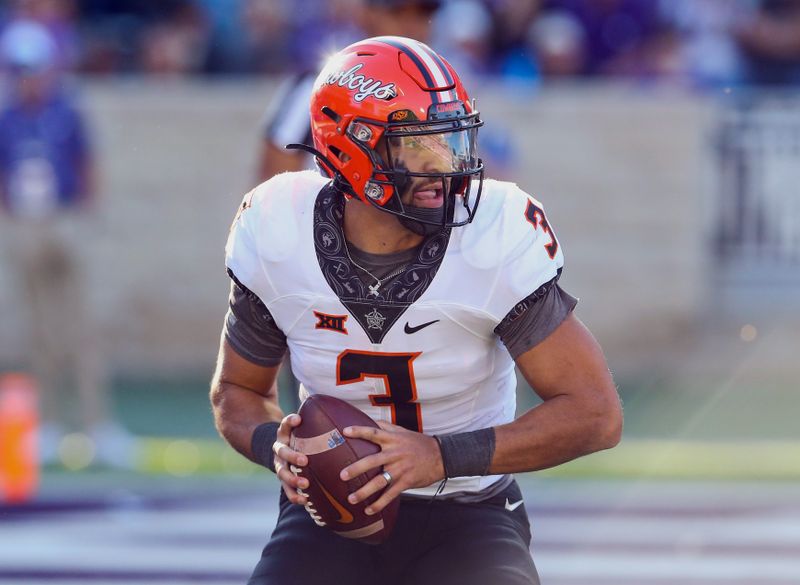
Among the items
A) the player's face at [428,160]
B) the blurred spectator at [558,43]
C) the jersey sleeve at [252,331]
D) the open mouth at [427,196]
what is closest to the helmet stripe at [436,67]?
the player's face at [428,160]

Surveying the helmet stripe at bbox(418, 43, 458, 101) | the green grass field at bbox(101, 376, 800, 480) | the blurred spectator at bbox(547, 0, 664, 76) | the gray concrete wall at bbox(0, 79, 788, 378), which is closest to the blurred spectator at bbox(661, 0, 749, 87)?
the blurred spectator at bbox(547, 0, 664, 76)

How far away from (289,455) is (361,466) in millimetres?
185

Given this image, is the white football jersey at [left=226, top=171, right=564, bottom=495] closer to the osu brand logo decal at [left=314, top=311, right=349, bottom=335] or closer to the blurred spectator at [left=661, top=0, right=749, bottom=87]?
the osu brand logo decal at [left=314, top=311, right=349, bottom=335]

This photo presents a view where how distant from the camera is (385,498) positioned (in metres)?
3.31

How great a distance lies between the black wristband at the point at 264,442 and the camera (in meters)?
3.59

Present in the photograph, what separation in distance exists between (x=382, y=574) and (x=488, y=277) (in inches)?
30.1

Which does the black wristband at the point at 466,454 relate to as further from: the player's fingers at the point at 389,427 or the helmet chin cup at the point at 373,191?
the helmet chin cup at the point at 373,191

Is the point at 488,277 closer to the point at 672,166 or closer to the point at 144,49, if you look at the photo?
the point at 672,166

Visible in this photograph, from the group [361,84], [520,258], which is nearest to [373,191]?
[361,84]

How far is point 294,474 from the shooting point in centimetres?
339

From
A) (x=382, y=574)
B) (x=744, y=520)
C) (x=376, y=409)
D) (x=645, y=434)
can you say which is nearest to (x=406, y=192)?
(x=376, y=409)

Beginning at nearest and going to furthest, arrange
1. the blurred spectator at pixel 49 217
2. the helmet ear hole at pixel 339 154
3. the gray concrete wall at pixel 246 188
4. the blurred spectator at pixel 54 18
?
the helmet ear hole at pixel 339 154 < the blurred spectator at pixel 49 217 < the blurred spectator at pixel 54 18 < the gray concrete wall at pixel 246 188

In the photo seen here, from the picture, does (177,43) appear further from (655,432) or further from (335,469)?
(335,469)

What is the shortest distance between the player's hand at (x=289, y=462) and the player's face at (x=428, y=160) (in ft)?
1.91
